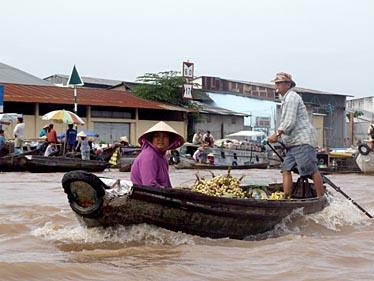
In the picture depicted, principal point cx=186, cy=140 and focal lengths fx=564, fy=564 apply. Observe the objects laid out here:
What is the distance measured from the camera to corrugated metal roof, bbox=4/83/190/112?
20.6m

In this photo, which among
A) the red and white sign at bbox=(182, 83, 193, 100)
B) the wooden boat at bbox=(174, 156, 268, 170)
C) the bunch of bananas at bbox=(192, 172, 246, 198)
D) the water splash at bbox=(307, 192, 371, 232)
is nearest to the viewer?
the bunch of bananas at bbox=(192, 172, 246, 198)

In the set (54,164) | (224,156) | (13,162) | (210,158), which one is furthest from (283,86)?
(224,156)

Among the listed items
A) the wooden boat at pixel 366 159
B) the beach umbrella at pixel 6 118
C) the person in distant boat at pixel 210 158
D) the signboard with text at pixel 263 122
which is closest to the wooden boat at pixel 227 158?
the person in distant boat at pixel 210 158

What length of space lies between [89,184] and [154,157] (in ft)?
2.17

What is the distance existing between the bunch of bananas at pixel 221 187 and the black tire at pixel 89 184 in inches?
53.4

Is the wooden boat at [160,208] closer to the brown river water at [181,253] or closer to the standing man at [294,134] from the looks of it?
the brown river water at [181,253]

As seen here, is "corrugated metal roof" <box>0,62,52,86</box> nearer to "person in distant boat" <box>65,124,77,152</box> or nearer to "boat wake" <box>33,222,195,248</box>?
"person in distant boat" <box>65,124,77,152</box>

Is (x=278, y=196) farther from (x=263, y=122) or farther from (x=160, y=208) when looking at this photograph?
(x=263, y=122)

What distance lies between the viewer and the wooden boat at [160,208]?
4.40m

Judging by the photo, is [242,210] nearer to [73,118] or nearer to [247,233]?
[247,233]

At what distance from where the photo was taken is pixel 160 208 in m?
4.55

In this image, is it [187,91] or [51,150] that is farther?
[187,91]

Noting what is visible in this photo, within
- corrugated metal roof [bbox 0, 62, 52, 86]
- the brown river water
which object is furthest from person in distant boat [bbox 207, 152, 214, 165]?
the brown river water

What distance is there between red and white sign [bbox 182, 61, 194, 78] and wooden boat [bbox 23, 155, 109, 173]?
45.4ft
